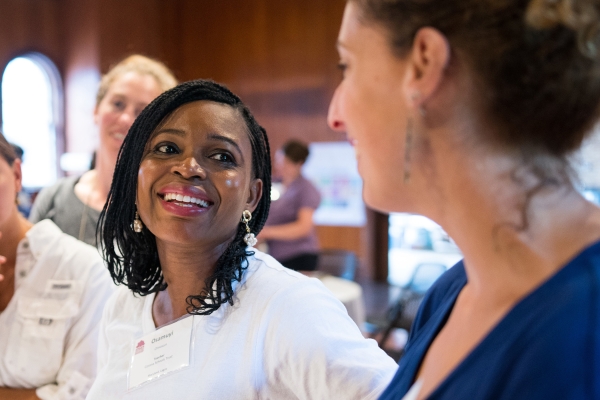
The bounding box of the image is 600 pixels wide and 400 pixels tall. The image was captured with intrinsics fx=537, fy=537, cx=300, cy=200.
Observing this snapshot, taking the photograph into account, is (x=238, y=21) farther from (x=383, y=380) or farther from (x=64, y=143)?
(x=383, y=380)

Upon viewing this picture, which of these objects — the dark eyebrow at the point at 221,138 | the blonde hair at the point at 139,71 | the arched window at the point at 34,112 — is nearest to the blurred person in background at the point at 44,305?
the blonde hair at the point at 139,71

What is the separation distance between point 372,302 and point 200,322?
6.14 m

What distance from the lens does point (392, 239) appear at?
834 cm

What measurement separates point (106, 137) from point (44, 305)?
0.76m

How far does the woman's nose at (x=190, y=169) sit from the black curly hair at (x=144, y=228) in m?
0.14

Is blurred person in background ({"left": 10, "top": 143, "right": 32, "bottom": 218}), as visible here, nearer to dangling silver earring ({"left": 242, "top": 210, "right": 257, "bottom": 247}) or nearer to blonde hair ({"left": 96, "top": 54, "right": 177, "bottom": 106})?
blonde hair ({"left": 96, "top": 54, "right": 177, "bottom": 106})

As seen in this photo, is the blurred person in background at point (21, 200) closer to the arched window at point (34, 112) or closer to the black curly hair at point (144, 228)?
the black curly hair at point (144, 228)

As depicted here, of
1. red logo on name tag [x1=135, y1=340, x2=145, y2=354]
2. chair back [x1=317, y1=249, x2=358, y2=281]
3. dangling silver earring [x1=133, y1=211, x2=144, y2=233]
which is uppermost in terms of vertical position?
dangling silver earring [x1=133, y1=211, x2=144, y2=233]

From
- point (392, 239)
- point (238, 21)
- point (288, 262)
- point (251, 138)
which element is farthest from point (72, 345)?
point (238, 21)

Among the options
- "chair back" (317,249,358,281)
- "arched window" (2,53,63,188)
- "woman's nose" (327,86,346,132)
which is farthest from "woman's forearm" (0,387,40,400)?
"arched window" (2,53,63,188)

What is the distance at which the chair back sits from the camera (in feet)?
16.1

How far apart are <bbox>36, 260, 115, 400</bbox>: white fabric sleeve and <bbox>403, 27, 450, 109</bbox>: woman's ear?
137cm

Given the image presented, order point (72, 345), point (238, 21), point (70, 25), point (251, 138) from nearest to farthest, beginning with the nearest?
1. point (251, 138)
2. point (72, 345)
3. point (70, 25)
4. point (238, 21)

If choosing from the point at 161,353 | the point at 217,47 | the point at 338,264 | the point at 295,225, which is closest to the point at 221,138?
the point at 161,353
